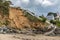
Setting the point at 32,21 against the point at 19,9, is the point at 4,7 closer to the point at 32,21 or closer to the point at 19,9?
the point at 19,9

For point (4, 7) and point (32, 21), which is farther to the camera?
point (32, 21)

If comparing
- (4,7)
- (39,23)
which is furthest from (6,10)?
(39,23)

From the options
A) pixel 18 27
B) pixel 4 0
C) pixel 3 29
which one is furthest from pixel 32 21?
pixel 3 29

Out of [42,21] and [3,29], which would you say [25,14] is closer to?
[42,21]

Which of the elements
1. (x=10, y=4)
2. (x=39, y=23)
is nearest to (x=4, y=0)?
(x=10, y=4)

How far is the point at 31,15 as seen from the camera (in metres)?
32.2

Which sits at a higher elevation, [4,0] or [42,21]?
[4,0]

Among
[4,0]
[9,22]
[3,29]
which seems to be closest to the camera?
[3,29]

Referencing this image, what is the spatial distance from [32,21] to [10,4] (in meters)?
4.37

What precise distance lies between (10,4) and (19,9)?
166 centimetres

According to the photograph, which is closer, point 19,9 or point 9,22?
point 9,22

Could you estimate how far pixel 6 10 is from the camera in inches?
1198

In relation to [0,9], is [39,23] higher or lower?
lower

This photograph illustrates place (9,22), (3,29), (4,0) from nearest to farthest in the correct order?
(3,29), (9,22), (4,0)
